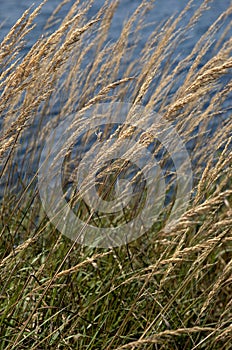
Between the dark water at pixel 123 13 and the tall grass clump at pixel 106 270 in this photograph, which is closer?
the tall grass clump at pixel 106 270

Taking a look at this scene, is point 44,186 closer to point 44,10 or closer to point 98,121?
point 98,121

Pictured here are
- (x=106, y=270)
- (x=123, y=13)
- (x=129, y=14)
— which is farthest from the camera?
(x=123, y=13)

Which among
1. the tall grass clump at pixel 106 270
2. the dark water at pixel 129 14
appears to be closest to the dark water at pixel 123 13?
the dark water at pixel 129 14

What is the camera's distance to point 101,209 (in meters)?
3.02

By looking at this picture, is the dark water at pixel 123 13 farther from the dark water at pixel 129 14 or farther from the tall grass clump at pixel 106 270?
the tall grass clump at pixel 106 270

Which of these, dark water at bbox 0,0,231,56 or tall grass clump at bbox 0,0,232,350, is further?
dark water at bbox 0,0,231,56

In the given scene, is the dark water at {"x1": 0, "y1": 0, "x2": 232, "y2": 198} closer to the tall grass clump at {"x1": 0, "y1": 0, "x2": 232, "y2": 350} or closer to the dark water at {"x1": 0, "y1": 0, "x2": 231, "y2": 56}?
the dark water at {"x1": 0, "y1": 0, "x2": 231, "y2": 56}

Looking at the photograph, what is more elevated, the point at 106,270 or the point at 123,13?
the point at 106,270

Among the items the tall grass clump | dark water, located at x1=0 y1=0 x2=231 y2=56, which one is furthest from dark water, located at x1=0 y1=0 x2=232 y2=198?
Answer: the tall grass clump

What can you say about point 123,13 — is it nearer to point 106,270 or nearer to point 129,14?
point 129,14

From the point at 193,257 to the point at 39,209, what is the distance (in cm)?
86

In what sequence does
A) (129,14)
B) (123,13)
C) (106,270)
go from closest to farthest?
(106,270) → (129,14) → (123,13)

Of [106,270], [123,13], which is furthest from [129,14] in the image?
[106,270]

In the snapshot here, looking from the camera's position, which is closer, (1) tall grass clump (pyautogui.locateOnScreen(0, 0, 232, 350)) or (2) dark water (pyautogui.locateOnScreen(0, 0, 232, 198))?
(1) tall grass clump (pyautogui.locateOnScreen(0, 0, 232, 350))
